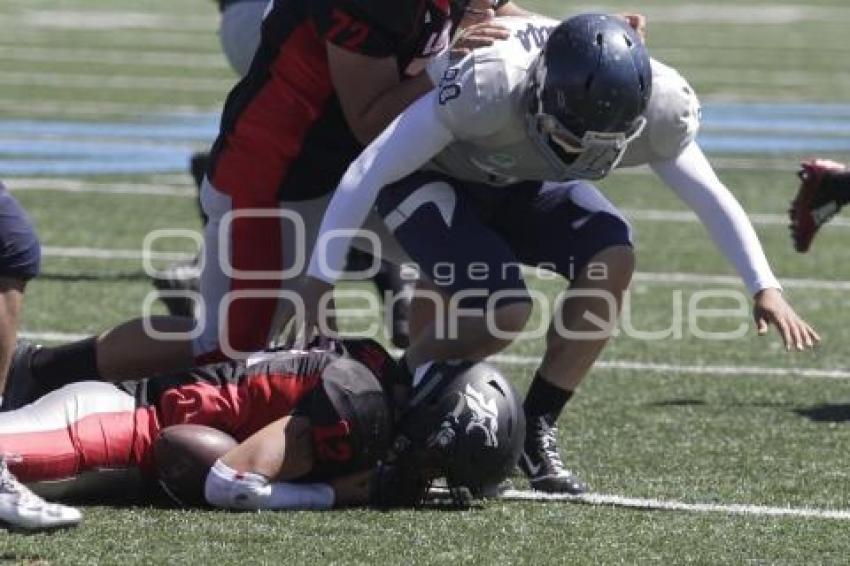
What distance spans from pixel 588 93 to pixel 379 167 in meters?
0.51

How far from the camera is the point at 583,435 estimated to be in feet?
19.0

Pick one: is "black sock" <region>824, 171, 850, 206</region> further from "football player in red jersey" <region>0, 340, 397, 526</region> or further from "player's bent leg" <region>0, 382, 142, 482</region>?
"player's bent leg" <region>0, 382, 142, 482</region>

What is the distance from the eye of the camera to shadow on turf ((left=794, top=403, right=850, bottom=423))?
19.8 feet

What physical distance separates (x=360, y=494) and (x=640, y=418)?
1454 mm

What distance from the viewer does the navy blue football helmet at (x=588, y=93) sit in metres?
4.76

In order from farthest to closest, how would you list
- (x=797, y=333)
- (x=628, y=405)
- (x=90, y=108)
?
1. (x=90, y=108)
2. (x=628, y=405)
3. (x=797, y=333)

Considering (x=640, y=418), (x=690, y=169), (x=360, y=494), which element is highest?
(x=690, y=169)

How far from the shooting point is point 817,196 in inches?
265

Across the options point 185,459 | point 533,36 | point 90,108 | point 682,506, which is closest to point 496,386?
point 682,506

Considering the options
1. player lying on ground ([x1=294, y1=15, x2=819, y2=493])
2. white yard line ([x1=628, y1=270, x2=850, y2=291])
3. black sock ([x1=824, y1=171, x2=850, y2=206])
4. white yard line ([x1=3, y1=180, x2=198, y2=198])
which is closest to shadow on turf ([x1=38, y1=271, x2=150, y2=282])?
white yard line ([x1=628, y1=270, x2=850, y2=291])

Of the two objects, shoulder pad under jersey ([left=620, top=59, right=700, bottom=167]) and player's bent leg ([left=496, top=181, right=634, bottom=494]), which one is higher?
shoulder pad under jersey ([left=620, top=59, right=700, bottom=167])

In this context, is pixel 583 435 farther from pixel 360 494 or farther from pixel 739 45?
pixel 739 45

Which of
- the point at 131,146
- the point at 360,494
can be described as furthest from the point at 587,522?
the point at 131,146

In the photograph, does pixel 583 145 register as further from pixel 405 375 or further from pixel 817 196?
pixel 817 196
